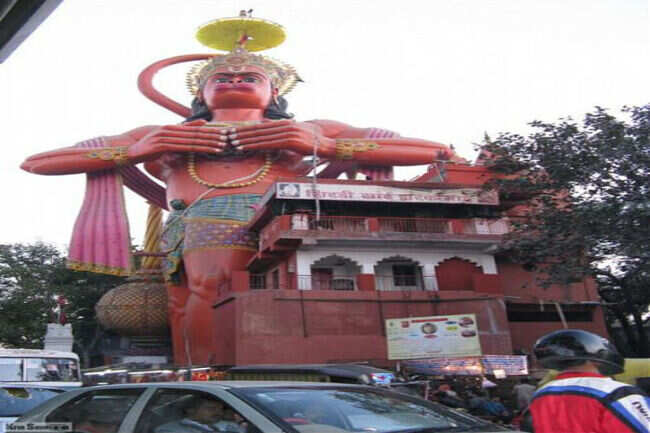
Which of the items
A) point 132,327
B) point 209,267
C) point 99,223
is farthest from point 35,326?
point 209,267

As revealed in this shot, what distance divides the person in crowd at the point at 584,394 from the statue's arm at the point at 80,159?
952 inches

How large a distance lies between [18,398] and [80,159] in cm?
1871

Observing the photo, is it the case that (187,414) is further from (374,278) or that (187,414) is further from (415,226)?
(415,226)

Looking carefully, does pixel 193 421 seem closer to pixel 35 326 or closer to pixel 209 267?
pixel 209 267

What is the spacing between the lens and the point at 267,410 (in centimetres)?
300

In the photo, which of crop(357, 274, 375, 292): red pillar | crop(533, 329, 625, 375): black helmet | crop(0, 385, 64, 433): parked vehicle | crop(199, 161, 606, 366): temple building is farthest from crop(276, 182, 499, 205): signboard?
crop(533, 329, 625, 375): black helmet

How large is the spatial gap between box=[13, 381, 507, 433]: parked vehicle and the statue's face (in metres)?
22.5

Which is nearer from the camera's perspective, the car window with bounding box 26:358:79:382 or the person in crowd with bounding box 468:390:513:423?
the person in crowd with bounding box 468:390:513:423

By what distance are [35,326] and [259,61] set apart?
1653cm

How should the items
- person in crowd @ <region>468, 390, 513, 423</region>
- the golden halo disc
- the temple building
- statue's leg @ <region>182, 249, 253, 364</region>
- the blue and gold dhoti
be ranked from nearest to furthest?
person in crowd @ <region>468, 390, 513, 423</region> < the temple building < statue's leg @ <region>182, 249, 253, 364</region> < the blue and gold dhoti < the golden halo disc

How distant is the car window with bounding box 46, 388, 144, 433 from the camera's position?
3685 millimetres

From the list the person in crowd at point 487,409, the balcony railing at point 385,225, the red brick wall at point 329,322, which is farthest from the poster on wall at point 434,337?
the balcony railing at point 385,225

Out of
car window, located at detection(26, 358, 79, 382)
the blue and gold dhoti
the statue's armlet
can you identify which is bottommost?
car window, located at detection(26, 358, 79, 382)

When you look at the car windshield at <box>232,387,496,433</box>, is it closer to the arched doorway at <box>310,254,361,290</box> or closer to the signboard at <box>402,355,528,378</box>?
the signboard at <box>402,355,528,378</box>
